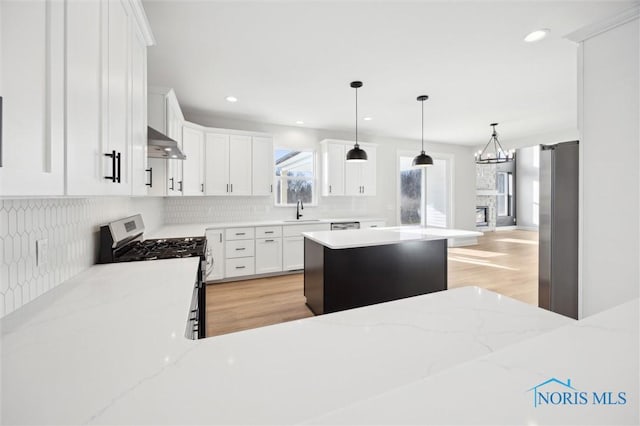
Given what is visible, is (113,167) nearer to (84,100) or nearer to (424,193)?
(84,100)

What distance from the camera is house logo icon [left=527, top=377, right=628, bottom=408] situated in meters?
0.43

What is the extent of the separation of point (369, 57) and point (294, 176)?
9.30 feet

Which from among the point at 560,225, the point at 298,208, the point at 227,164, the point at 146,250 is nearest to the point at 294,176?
the point at 298,208

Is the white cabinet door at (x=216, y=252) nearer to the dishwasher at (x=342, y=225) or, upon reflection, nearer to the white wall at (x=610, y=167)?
the dishwasher at (x=342, y=225)

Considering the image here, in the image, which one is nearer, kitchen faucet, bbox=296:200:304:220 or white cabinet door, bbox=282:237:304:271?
white cabinet door, bbox=282:237:304:271

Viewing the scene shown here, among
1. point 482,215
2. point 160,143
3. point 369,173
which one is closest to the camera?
point 160,143

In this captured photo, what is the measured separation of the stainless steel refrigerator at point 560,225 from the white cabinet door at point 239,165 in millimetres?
3782

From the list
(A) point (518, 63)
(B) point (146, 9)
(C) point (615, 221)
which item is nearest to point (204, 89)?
(B) point (146, 9)

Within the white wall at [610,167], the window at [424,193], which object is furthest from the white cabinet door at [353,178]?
the white wall at [610,167]

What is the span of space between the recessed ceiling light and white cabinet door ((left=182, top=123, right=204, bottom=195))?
3870 millimetres

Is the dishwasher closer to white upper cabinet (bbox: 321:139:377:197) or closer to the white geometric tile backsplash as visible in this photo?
white upper cabinet (bbox: 321:139:377:197)

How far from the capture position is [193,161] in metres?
3.79

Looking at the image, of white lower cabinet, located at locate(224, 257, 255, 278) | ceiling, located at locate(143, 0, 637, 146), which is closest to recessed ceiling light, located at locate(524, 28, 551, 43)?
ceiling, located at locate(143, 0, 637, 146)

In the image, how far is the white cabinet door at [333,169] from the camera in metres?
5.07
